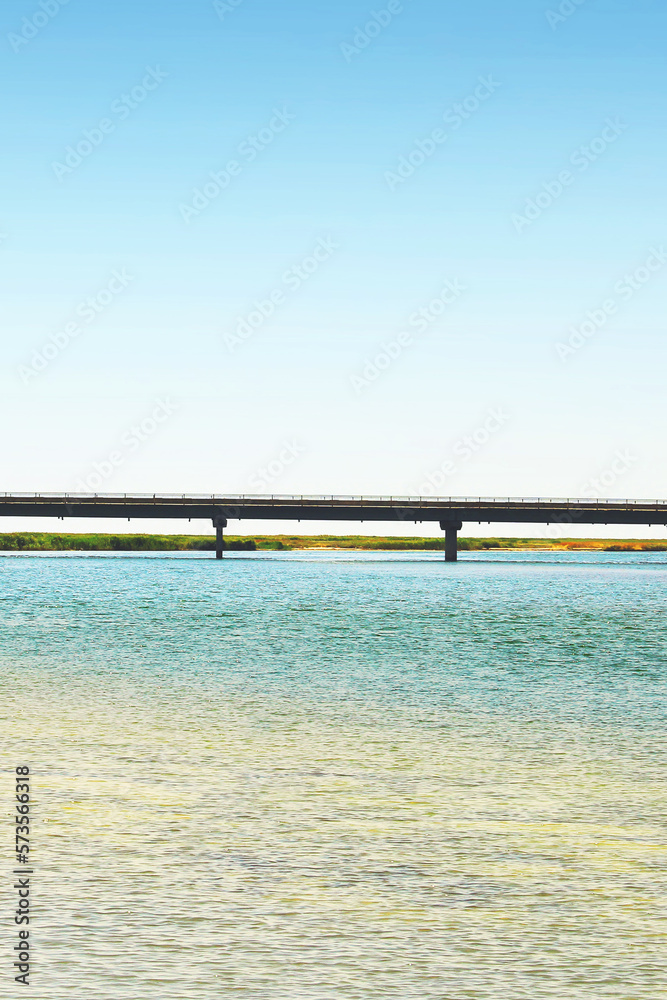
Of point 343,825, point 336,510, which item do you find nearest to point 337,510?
point 336,510

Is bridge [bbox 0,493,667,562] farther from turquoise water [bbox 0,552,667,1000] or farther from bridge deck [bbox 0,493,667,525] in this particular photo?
turquoise water [bbox 0,552,667,1000]

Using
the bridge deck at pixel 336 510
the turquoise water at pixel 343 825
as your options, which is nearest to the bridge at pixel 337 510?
the bridge deck at pixel 336 510

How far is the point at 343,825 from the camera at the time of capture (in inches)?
596

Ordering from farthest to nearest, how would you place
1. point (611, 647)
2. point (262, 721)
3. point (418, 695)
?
point (611, 647) → point (418, 695) → point (262, 721)

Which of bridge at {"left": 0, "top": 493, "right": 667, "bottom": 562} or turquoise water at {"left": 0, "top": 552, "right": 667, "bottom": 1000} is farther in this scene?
bridge at {"left": 0, "top": 493, "right": 667, "bottom": 562}

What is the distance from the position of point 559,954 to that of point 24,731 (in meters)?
14.7

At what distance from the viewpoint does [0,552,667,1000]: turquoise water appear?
10.1 metres

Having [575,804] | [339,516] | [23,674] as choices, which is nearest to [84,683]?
[23,674]

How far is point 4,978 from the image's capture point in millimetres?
9539

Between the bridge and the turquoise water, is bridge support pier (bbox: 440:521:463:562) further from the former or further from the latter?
the turquoise water

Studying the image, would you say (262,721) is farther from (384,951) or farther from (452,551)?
(452,551)

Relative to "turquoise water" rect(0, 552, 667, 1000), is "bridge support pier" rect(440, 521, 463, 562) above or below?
above

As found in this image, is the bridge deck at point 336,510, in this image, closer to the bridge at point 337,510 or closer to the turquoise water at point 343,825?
the bridge at point 337,510

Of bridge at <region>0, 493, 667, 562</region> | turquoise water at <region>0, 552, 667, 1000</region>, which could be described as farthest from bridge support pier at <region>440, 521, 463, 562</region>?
turquoise water at <region>0, 552, 667, 1000</region>
